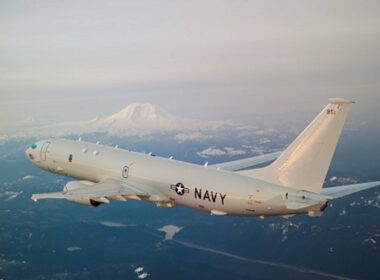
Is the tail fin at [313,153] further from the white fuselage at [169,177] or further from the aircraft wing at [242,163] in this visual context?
the aircraft wing at [242,163]

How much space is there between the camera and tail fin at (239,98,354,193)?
1181 inches

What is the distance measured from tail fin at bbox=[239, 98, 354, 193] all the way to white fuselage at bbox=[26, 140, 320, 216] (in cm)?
106

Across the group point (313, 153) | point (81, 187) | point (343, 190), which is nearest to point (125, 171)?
point (81, 187)

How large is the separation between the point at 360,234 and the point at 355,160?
27.8 m

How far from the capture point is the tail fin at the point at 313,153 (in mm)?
30000

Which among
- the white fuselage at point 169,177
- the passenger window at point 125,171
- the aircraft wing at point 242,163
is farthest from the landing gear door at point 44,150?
the aircraft wing at point 242,163

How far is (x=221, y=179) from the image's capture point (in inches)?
1371

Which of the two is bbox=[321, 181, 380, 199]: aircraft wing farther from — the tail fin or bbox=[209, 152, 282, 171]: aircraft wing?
bbox=[209, 152, 282, 171]: aircraft wing

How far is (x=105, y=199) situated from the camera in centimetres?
3744

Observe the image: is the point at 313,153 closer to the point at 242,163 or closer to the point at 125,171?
the point at 242,163

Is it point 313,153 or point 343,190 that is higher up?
point 313,153

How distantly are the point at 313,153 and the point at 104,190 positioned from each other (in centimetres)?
1900

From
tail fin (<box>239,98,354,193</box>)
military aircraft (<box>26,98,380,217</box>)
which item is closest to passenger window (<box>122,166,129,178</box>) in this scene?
military aircraft (<box>26,98,380,217</box>)

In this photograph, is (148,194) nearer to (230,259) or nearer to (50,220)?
(230,259)
